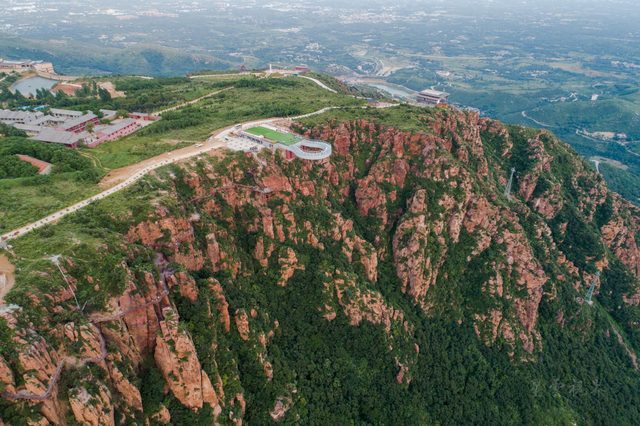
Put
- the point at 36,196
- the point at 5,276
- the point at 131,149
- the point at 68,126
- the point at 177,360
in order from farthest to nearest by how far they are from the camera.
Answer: the point at 68,126, the point at 131,149, the point at 36,196, the point at 177,360, the point at 5,276

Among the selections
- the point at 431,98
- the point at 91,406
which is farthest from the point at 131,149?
the point at 431,98

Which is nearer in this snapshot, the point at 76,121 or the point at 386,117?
the point at 76,121

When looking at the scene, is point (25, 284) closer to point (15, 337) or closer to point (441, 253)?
point (15, 337)

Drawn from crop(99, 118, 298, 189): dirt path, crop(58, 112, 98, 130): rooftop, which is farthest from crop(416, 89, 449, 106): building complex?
crop(58, 112, 98, 130): rooftop

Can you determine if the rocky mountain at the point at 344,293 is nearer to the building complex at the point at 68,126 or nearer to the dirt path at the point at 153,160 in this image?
the dirt path at the point at 153,160

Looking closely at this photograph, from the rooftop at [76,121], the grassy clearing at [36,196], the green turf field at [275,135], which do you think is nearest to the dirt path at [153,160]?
the grassy clearing at [36,196]

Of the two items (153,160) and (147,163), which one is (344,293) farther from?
(147,163)

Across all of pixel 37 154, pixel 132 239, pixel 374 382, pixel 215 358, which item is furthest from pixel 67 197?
pixel 374 382
